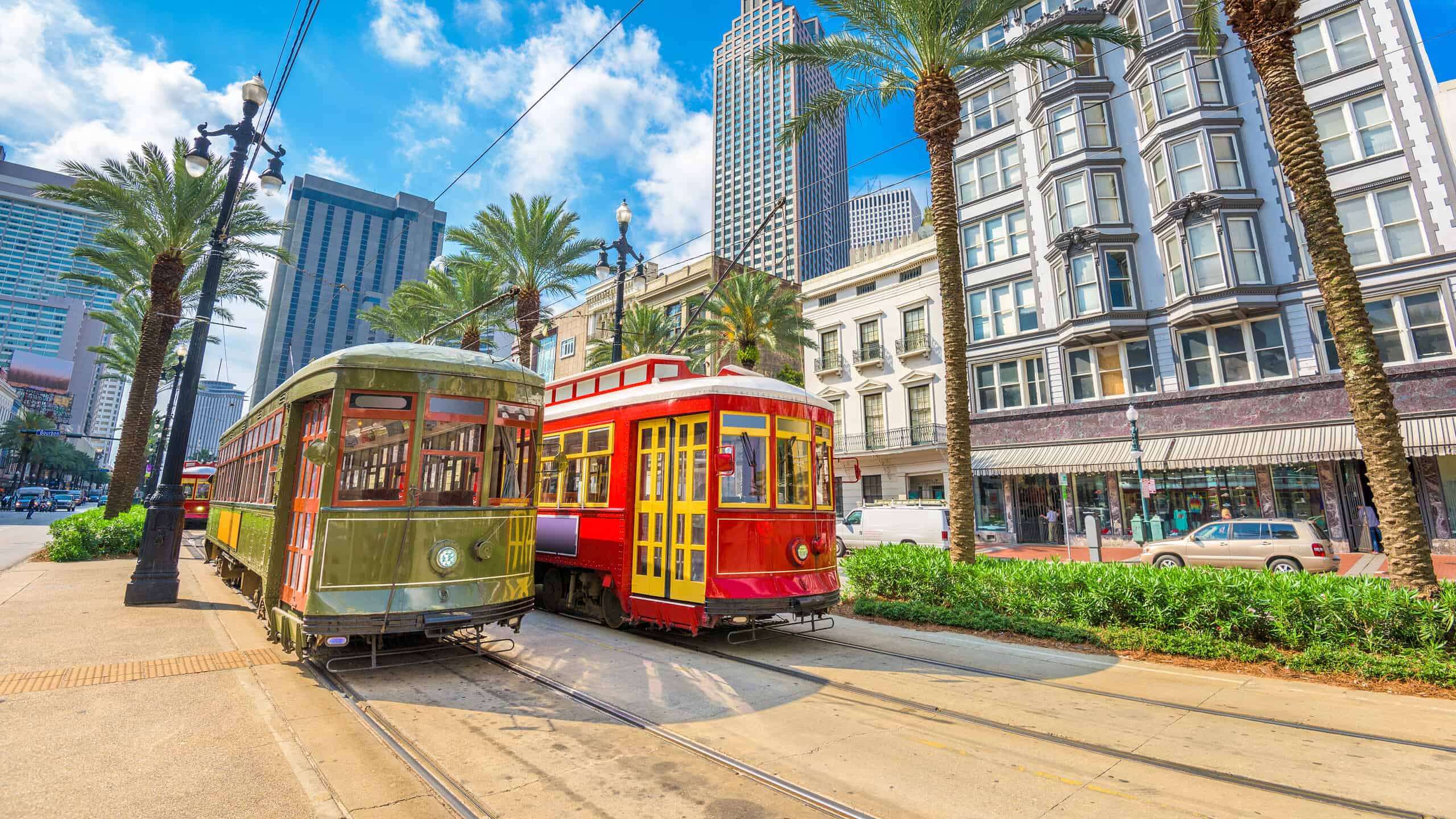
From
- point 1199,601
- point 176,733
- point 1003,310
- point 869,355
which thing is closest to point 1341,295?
point 1199,601

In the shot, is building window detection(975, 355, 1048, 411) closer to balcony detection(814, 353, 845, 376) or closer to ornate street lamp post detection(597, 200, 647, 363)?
balcony detection(814, 353, 845, 376)

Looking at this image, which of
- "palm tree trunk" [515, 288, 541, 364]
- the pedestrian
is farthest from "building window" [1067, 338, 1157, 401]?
"palm tree trunk" [515, 288, 541, 364]

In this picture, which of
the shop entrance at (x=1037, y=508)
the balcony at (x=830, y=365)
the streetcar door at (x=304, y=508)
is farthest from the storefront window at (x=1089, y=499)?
the streetcar door at (x=304, y=508)

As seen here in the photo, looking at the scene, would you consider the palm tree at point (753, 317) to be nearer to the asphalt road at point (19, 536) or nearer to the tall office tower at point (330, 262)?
the asphalt road at point (19, 536)

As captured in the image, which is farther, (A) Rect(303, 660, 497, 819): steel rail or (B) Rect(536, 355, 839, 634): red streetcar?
(B) Rect(536, 355, 839, 634): red streetcar

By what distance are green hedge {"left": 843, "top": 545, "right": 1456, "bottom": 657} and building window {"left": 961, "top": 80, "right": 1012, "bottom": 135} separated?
25.7 metres

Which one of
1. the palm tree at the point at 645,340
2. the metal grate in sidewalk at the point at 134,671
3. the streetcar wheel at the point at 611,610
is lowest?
the metal grate in sidewalk at the point at 134,671

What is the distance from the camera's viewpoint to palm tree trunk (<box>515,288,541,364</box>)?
938 inches

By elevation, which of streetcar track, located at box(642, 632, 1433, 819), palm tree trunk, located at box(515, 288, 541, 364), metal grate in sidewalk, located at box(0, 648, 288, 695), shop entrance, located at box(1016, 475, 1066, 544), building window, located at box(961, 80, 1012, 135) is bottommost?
streetcar track, located at box(642, 632, 1433, 819)

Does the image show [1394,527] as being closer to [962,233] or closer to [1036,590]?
[1036,590]

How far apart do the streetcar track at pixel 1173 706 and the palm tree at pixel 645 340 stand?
21877mm

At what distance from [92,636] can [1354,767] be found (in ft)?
A: 44.3

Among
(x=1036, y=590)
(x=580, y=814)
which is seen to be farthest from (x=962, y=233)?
(x=580, y=814)

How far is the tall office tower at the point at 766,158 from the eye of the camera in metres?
124
